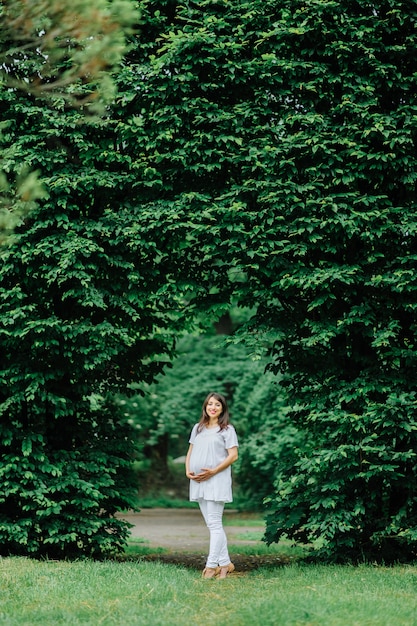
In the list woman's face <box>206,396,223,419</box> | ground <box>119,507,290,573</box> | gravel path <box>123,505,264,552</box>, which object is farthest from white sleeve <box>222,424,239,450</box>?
gravel path <box>123,505,264,552</box>

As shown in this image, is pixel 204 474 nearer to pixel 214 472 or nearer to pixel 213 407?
pixel 214 472

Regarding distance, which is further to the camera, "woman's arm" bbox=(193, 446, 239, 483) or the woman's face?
the woman's face

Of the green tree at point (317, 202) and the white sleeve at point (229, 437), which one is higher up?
the green tree at point (317, 202)

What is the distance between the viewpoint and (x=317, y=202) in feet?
31.5

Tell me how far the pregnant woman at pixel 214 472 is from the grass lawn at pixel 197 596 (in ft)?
1.14

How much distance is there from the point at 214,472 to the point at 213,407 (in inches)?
30.7

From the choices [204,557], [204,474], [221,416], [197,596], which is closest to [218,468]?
[204,474]

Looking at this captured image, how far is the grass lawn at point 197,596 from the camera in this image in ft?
20.8

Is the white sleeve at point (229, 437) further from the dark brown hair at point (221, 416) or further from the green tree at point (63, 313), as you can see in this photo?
the green tree at point (63, 313)

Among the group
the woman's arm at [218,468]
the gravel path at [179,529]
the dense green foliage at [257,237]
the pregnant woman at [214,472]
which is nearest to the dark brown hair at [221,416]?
the pregnant woman at [214,472]

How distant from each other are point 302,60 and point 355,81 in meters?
0.78

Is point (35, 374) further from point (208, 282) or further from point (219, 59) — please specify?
point (219, 59)

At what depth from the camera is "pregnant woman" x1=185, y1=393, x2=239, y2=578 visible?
9.06 meters

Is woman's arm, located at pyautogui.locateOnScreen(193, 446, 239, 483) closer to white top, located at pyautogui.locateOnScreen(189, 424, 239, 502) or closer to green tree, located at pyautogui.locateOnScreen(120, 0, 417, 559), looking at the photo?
white top, located at pyautogui.locateOnScreen(189, 424, 239, 502)
